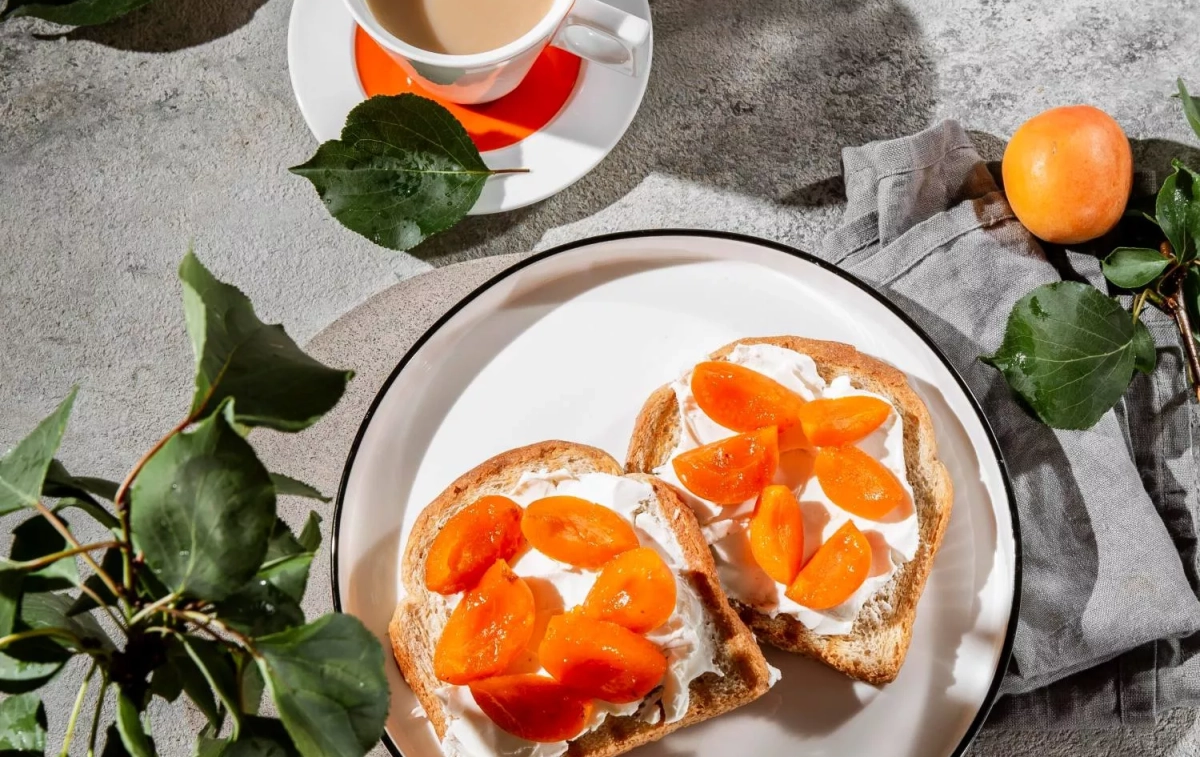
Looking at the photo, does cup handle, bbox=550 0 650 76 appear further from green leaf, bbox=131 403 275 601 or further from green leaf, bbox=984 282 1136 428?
green leaf, bbox=131 403 275 601

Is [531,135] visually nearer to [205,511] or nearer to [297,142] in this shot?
[297,142]

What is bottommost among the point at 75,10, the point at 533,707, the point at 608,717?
the point at 608,717

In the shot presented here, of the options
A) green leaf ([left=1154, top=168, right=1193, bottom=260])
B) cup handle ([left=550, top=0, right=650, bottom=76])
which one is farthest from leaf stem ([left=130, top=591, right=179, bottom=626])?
green leaf ([left=1154, top=168, right=1193, bottom=260])

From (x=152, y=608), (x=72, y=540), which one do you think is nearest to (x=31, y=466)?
(x=72, y=540)

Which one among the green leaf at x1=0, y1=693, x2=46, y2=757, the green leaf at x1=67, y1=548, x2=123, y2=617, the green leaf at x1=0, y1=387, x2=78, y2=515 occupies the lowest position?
the green leaf at x1=0, y1=693, x2=46, y2=757

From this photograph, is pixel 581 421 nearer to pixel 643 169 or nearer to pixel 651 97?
pixel 643 169

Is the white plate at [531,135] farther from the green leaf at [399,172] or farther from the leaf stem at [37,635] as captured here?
the leaf stem at [37,635]
